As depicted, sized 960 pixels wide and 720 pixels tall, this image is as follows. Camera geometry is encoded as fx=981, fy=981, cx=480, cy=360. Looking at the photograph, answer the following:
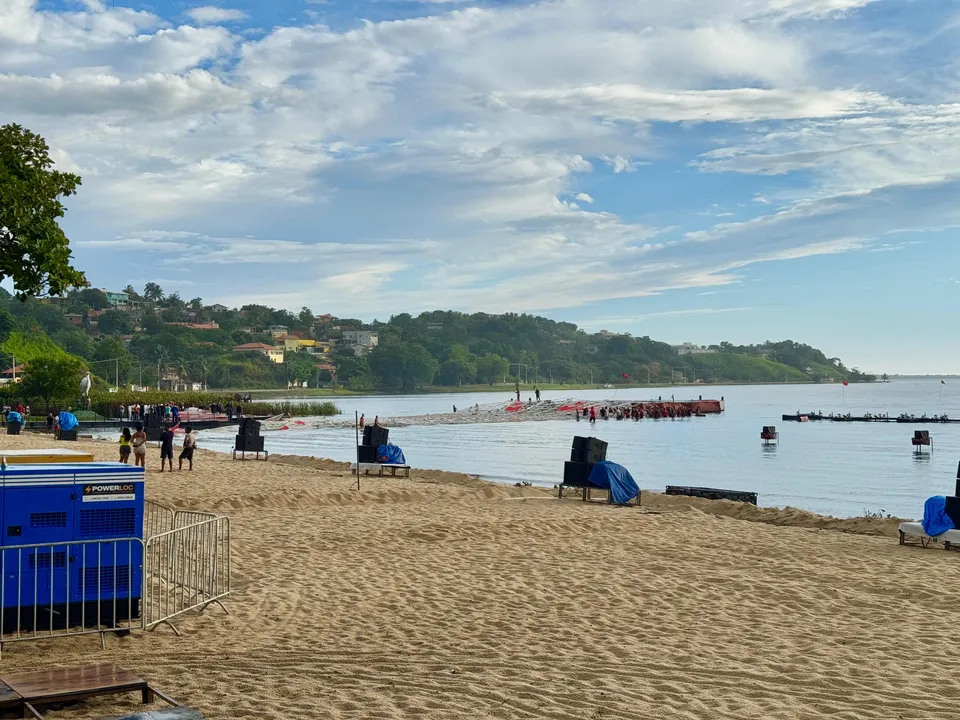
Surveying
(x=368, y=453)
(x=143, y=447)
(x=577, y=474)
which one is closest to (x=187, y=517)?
(x=577, y=474)

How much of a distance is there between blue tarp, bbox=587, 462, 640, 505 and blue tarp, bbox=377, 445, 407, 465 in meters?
8.38

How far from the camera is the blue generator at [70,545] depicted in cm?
856

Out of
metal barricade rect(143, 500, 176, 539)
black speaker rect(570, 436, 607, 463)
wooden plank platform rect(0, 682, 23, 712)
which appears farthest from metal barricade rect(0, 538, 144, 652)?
black speaker rect(570, 436, 607, 463)

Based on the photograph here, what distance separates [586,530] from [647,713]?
10.7 m

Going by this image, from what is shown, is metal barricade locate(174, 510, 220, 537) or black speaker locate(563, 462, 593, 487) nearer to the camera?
metal barricade locate(174, 510, 220, 537)

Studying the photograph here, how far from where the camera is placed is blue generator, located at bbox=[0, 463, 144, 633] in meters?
8.56

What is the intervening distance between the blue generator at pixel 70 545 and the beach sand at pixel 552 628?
327 millimetres

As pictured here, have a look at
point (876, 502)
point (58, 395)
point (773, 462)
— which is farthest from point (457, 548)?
point (58, 395)

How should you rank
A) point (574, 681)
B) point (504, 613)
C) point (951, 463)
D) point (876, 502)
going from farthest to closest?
point (951, 463), point (876, 502), point (504, 613), point (574, 681)

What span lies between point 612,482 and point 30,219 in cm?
1408

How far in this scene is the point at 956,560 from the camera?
1468 cm

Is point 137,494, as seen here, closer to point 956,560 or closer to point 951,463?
point 956,560

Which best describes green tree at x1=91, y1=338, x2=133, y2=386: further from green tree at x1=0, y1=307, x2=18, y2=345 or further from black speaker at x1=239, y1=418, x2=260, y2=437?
black speaker at x1=239, y1=418, x2=260, y2=437

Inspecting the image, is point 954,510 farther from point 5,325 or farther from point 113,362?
point 113,362
